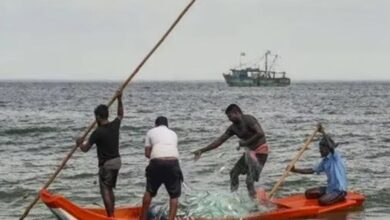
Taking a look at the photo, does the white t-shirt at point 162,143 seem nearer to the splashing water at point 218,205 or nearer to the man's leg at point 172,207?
the man's leg at point 172,207

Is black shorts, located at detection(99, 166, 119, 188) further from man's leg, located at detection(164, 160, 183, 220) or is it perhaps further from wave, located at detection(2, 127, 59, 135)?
wave, located at detection(2, 127, 59, 135)

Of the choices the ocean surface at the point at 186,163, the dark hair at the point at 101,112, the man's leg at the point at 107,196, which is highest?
the dark hair at the point at 101,112

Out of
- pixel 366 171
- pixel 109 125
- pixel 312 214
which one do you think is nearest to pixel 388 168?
pixel 366 171

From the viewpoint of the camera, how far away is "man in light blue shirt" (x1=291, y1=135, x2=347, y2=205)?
49.4 feet

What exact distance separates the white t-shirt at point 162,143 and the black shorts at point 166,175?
0.12 metres

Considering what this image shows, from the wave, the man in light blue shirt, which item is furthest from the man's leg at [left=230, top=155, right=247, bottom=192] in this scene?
the wave

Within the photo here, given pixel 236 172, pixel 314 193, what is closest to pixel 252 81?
pixel 314 193

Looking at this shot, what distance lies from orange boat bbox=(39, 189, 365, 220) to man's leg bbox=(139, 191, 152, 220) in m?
0.44

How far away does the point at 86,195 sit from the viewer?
19.7 m

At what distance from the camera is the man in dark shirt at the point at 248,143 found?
14.7m

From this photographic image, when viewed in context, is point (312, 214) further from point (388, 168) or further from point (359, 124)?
point (359, 124)

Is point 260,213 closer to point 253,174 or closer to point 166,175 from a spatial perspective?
point 253,174

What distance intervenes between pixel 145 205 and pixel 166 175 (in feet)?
2.76

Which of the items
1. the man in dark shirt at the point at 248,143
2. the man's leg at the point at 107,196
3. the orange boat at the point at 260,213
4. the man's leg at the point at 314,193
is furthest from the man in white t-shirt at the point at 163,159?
the man's leg at the point at 314,193
